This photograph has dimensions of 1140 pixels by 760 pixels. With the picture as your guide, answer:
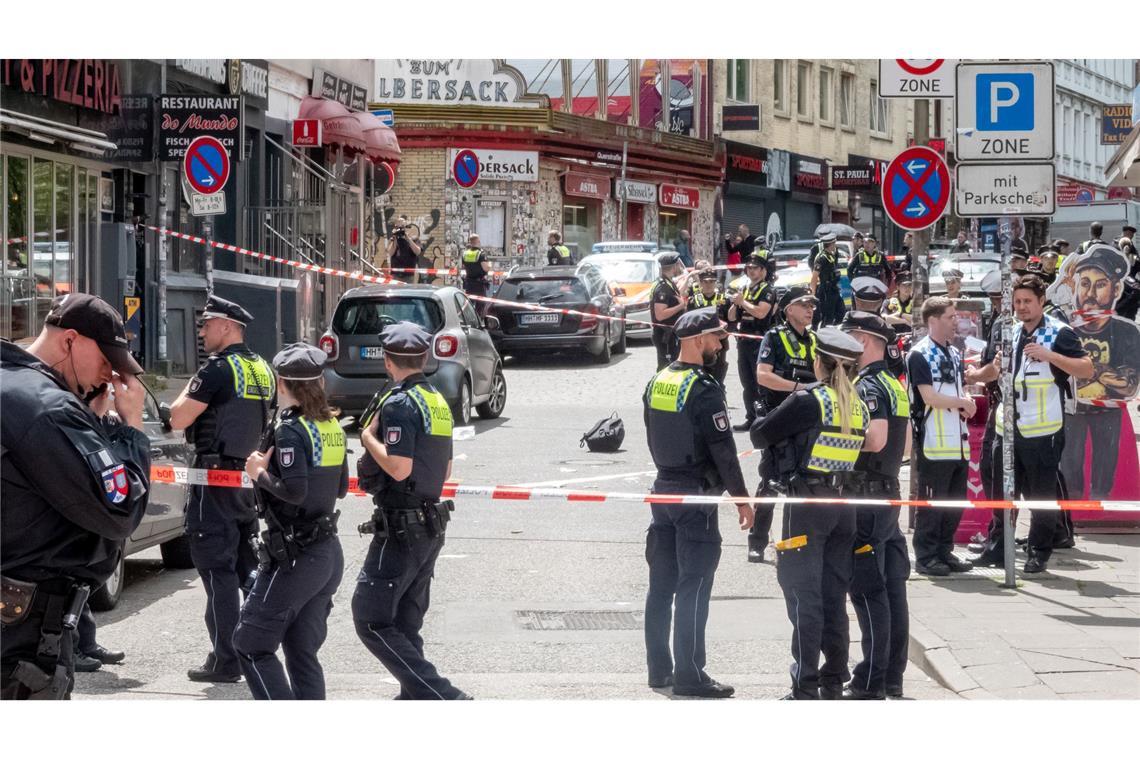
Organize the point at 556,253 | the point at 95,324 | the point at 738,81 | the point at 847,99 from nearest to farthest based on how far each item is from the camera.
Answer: the point at 95,324, the point at 556,253, the point at 738,81, the point at 847,99

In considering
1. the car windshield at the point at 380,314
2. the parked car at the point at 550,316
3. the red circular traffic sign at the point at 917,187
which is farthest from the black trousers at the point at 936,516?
Answer: the parked car at the point at 550,316

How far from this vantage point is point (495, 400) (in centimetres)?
1886

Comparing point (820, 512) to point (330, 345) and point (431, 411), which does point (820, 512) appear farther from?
point (330, 345)

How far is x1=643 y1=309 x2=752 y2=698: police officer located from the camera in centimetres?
752

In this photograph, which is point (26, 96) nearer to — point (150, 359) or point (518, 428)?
point (150, 359)

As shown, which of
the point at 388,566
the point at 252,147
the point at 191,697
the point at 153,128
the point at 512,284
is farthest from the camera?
the point at 252,147

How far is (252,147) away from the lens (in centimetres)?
2725

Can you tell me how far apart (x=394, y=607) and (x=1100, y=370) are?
6896 millimetres

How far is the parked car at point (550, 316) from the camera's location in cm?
2480

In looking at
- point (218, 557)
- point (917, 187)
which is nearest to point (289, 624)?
point (218, 557)

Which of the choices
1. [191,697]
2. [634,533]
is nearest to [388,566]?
[191,697]

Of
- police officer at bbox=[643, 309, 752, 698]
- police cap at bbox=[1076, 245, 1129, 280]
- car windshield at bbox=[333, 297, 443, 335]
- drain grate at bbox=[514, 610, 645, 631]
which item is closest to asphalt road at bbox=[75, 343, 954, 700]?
drain grate at bbox=[514, 610, 645, 631]

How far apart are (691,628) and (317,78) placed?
2431 cm

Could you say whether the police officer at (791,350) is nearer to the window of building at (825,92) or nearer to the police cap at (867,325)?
the police cap at (867,325)
